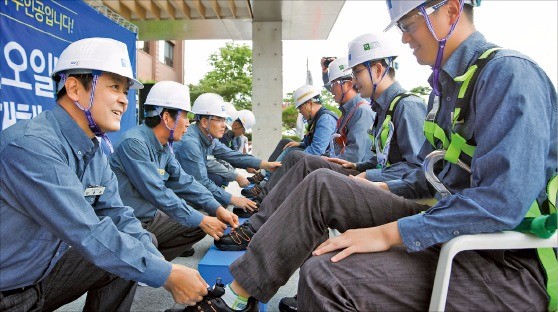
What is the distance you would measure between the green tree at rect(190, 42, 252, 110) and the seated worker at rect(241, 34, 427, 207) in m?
24.1

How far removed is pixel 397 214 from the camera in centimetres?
166

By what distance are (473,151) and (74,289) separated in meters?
1.85

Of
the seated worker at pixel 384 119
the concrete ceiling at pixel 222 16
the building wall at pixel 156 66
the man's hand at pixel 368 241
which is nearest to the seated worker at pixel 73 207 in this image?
the man's hand at pixel 368 241

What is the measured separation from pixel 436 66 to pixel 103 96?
145cm

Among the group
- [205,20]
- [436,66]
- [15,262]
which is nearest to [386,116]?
[436,66]

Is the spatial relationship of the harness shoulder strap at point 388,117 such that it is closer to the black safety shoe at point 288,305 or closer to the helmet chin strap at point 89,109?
the black safety shoe at point 288,305

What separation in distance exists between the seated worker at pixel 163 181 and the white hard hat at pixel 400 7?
1.73 metres

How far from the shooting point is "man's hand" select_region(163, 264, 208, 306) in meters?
1.71

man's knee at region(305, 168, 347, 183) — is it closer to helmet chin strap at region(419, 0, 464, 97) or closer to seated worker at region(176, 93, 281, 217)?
helmet chin strap at region(419, 0, 464, 97)

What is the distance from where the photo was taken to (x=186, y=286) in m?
1.73

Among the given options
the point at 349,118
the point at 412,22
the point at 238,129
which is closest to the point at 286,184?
the point at 412,22

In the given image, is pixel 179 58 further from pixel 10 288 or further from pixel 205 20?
pixel 10 288

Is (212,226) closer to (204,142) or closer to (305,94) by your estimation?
(204,142)

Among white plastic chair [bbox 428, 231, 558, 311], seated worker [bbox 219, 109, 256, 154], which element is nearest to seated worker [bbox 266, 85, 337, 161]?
seated worker [bbox 219, 109, 256, 154]
